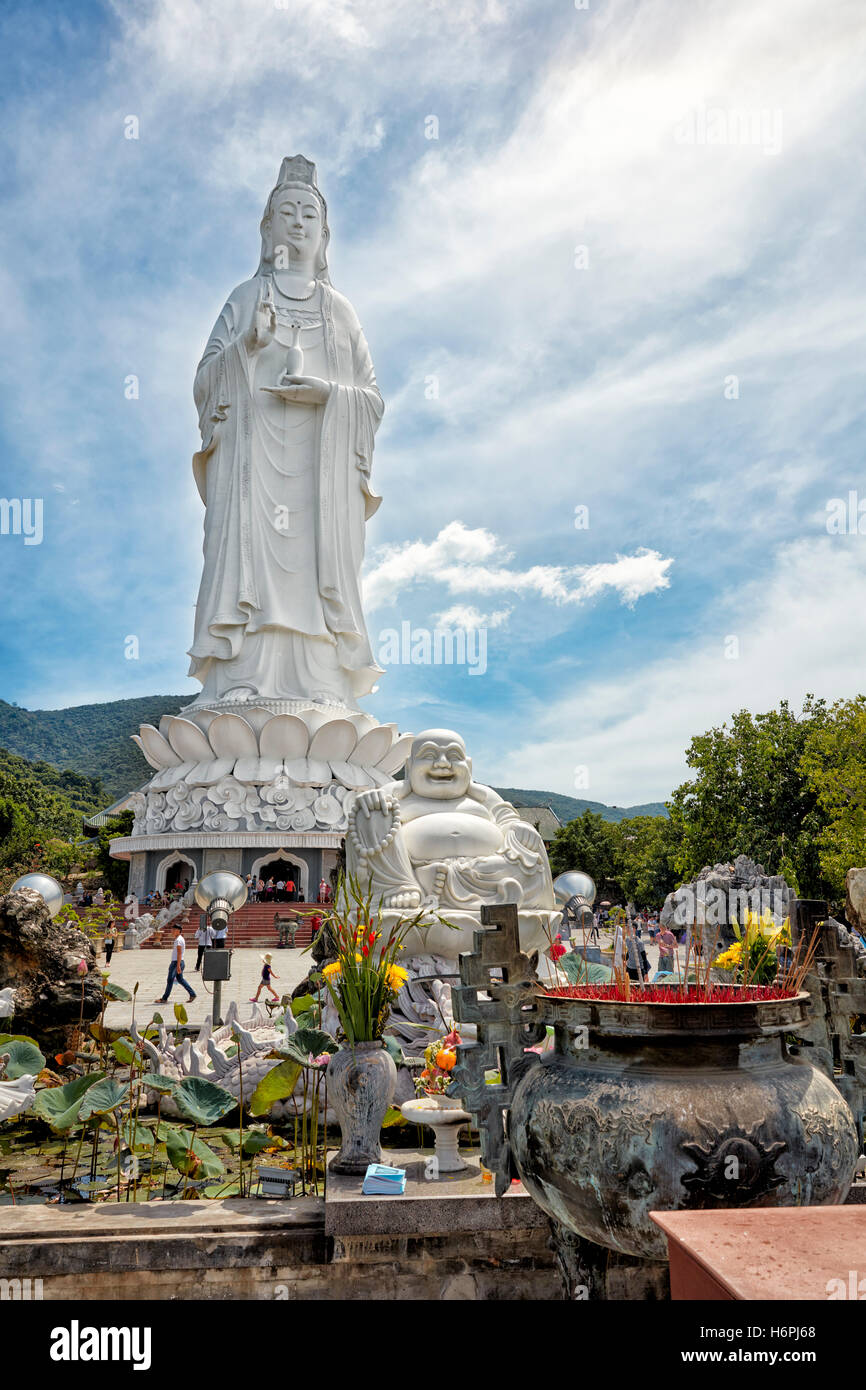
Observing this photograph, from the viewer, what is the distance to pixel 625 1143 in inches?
96.7

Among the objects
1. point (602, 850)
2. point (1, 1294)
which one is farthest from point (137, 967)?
point (602, 850)

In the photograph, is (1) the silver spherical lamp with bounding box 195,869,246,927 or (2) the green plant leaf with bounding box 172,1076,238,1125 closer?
(2) the green plant leaf with bounding box 172,1076,238,1125

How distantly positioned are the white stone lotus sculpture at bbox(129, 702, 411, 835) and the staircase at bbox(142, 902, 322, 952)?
2.57 metres

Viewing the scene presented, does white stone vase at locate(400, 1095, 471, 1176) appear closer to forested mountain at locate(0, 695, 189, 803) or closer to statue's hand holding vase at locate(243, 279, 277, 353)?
statue's hand holding vase at locate(243, 279, 277, 353)

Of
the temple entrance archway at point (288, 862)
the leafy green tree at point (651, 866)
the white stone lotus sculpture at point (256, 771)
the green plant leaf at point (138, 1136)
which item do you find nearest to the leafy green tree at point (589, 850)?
the leafy green tree at point (651, 866)

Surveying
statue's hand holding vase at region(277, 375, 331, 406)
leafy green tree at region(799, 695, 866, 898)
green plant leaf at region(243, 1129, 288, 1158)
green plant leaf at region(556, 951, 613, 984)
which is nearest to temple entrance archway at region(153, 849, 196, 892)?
statue's hand holding vase at region(277, 375, 331, 406)

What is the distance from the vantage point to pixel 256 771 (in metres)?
24.0

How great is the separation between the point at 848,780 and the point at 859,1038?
65.9 feet

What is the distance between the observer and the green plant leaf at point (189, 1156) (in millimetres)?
4195

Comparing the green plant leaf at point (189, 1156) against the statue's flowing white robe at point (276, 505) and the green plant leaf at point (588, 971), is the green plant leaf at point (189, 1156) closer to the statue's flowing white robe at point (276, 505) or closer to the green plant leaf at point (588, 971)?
the green plant leaf at point (588, 971)

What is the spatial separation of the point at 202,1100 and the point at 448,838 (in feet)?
12.5

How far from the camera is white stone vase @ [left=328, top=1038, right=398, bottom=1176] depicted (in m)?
3.98

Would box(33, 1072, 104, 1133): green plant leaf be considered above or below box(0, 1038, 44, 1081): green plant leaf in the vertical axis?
below
